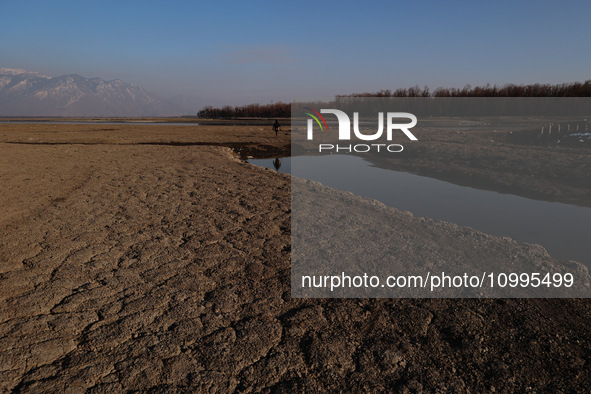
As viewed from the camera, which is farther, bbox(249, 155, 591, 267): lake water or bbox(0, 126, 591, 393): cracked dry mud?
bbox(249, 155, 591, 267): lake water

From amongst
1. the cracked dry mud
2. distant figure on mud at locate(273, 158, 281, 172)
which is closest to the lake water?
distant figure on mud at locate(273, 158, 281, 172)

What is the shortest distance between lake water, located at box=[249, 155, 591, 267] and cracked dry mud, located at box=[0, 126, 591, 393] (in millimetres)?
3227

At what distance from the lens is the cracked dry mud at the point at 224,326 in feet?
9.77

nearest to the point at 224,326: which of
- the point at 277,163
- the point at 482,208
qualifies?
the point at 482,208

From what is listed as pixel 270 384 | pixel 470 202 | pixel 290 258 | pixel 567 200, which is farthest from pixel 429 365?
pixel 567 200

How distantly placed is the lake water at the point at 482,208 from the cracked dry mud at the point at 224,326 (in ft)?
→ 10.6

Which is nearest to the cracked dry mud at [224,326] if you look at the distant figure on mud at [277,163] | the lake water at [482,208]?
the lake water at [482,208]

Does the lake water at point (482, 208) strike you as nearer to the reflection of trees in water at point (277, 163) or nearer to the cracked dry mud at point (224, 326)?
the reflection of trees in water at point (277, 163)

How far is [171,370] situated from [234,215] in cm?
423

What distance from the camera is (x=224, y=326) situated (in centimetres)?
362

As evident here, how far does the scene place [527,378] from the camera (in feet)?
9.98

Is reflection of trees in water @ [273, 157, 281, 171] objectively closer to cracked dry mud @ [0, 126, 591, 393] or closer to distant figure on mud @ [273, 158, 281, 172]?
distant figure on mud @ [273, 158, 281, 172]

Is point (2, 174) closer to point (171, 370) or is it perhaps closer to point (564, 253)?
point (171, 370)

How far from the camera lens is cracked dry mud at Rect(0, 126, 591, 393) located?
2979 mm
